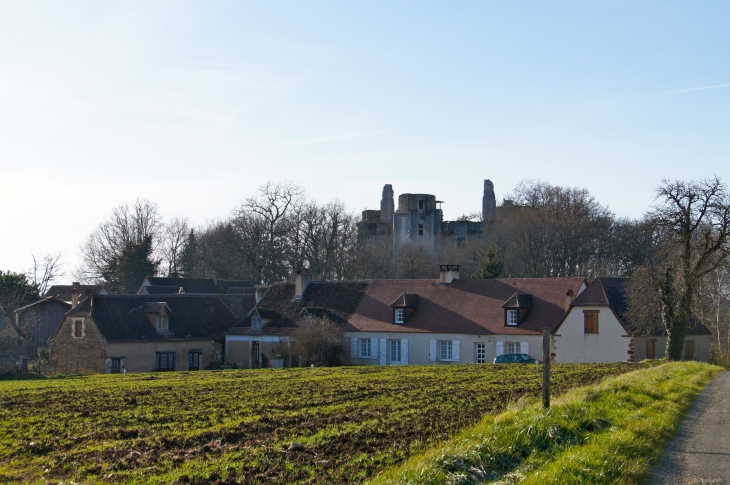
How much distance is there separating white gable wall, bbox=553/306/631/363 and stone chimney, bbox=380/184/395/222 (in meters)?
50.6

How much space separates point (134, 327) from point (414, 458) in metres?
36.4

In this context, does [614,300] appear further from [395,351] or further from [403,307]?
[395,351]

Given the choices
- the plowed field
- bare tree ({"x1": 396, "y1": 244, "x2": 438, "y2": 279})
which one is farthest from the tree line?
the plowed field

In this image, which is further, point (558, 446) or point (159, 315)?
point (159, 315)

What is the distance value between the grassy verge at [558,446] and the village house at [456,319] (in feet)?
87.6

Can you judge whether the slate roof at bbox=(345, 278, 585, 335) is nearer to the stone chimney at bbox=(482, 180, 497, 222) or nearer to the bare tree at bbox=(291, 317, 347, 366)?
the bare tree at bbox=(291, 317, 347, 366)

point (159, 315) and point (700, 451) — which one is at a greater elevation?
point (159, 315)

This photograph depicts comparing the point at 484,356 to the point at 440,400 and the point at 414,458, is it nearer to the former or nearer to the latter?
the point at 440,400

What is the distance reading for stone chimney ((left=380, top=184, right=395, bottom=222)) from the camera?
9050 cm

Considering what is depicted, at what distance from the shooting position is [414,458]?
1036cm

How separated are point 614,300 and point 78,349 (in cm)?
2814

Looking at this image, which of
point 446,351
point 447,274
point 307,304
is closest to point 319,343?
point 307,304

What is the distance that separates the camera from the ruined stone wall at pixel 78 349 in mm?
42344

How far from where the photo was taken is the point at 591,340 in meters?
39.8
